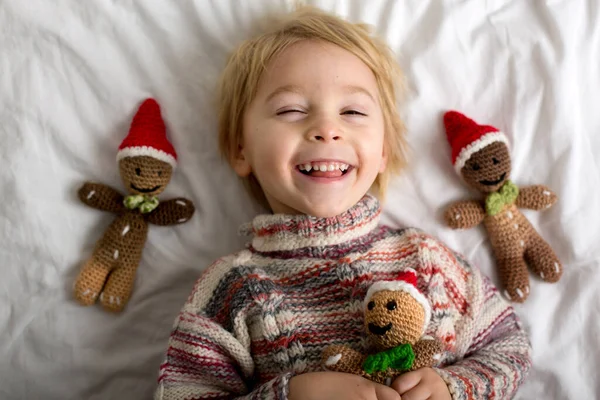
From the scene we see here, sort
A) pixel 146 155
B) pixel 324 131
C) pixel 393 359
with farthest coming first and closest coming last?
pixel 146 155, pixel 324 131, pixel 393 359

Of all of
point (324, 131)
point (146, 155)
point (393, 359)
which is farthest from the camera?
point (146, 155)

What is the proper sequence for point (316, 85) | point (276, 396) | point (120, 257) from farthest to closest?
point (120, 257)
point (316, 85)
point (276, 396)

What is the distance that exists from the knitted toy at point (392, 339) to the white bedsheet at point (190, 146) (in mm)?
362

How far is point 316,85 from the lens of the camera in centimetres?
101

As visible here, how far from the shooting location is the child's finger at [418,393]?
2.78ft

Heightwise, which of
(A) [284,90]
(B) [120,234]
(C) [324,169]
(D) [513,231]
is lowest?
(B) [120,234]

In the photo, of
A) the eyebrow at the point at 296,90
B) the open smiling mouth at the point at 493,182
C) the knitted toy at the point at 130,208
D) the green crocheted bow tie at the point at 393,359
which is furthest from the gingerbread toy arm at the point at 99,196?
the open smiling mouth at the point at 493,182

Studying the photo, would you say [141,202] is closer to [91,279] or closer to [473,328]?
[91,279]

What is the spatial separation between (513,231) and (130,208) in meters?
0.82

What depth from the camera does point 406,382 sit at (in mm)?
859

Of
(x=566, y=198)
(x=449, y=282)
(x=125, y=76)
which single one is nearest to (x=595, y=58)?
(x=566, y=198)

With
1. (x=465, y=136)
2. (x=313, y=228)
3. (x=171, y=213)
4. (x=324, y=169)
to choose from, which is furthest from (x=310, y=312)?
(x=465, y=136)

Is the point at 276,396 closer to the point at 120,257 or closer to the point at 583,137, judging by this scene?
the point at 120,257

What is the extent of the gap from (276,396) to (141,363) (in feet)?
1.42
